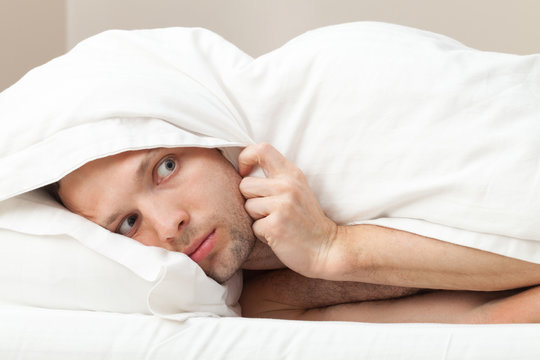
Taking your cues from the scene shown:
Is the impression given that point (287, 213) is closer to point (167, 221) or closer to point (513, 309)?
point (167, 221)

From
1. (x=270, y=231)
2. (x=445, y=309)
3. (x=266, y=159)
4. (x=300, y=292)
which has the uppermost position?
(x=266, y=159)

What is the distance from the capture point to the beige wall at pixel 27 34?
240 centimetres

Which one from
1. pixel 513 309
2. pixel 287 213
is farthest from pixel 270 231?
pixel 513 309

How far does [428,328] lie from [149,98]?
0.65 metres

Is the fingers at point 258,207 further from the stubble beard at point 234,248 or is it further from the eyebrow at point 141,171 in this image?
the eyebrow at point 141,171

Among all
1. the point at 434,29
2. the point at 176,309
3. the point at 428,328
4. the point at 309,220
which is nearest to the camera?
the point at 428,328

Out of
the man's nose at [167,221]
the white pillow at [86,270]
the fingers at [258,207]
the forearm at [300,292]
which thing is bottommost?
the forearm at [300,292]

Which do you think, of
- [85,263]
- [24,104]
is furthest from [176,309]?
[24,104]

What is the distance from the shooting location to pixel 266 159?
4.15 ft

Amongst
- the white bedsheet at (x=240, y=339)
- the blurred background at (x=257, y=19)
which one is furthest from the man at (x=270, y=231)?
the blurred background at (x=257, y=19)

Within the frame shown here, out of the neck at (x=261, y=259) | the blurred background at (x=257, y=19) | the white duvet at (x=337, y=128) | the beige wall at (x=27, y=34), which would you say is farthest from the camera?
the blurred background at (x=257, y=19)

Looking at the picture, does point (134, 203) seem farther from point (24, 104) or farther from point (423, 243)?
point (423, 243)

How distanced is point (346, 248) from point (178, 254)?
0.30 m

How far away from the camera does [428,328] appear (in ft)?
3.39
